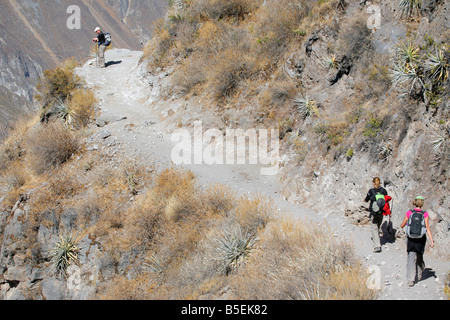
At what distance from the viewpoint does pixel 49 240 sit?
1045cm

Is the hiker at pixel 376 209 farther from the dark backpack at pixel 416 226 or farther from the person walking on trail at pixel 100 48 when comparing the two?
the person walking on trail at pixel 100 48

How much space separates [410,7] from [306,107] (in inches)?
152

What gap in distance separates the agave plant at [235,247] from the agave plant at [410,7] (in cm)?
757

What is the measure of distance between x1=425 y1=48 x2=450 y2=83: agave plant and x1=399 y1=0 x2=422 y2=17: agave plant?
282 centimetres

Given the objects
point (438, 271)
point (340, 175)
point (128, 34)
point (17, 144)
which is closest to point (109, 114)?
point (17, 144)

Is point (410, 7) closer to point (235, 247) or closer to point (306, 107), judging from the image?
point (306, 107)

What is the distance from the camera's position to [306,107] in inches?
408

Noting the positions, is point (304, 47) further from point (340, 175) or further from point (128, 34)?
point (128, 34)

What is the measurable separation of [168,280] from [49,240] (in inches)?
208

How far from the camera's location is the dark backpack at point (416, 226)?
4918 millimetres

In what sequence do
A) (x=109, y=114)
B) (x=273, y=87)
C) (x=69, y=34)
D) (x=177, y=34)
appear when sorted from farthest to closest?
(x=69, y=34) → (x=177, y=34) → (x=109, y=114) → (x=273, y=87)

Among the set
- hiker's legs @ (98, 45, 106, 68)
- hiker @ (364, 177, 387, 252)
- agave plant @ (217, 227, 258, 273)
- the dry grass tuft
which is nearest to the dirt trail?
hiker @ (364, 177, 387, 252)

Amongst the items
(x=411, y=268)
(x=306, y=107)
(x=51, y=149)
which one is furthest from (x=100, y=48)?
(x=411, y=268)

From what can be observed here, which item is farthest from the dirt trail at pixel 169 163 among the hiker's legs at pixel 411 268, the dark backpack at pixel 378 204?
the dark backpack at pixel 378 204
